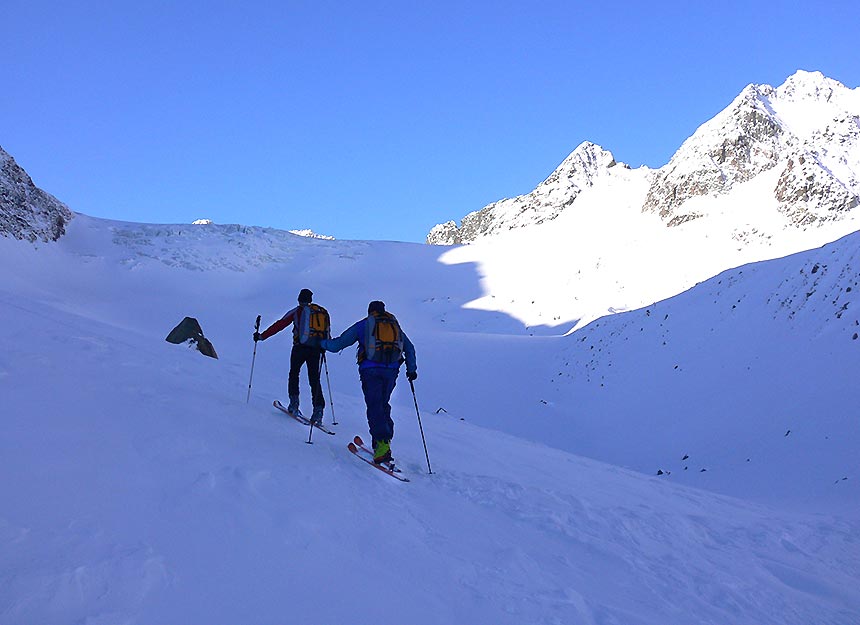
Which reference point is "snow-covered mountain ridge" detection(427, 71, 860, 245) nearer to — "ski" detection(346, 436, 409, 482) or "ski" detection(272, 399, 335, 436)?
"ski" detection(272, 399, 335, 436)

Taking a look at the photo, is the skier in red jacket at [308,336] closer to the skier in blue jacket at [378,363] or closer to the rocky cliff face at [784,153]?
the skier in blue jacket at [378,363]

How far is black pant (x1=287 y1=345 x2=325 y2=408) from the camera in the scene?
8789 millimetres

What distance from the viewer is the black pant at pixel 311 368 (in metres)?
8.79

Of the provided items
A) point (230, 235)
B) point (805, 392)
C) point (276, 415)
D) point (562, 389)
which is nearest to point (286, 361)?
point (562, 389)

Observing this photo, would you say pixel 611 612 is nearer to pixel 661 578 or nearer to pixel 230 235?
pixel 661 578

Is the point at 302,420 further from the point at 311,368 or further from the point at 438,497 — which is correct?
the point at 438,497

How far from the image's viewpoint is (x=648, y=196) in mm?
67000

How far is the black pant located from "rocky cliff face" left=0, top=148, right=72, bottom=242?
4247cm

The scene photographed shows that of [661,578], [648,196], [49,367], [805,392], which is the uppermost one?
[648,196]

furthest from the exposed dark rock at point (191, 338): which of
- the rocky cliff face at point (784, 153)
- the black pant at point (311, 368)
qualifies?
the rocky cliff face at point (784, 153)

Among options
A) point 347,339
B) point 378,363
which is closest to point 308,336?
point 347,339

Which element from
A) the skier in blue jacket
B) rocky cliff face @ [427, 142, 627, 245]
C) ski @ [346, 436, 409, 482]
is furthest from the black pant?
rocky cliff face @ [427, 142, 627, 245]

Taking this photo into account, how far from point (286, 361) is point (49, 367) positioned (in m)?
18.5

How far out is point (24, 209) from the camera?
45.4 m
